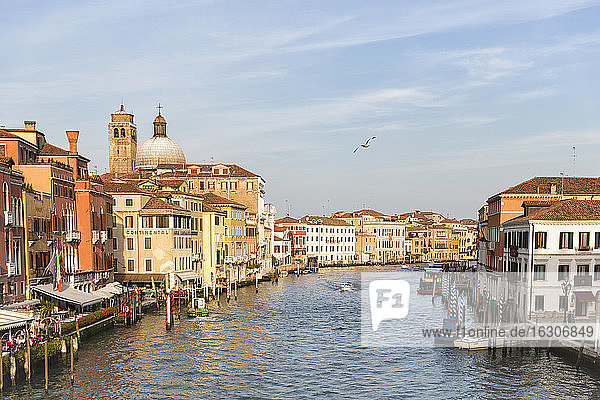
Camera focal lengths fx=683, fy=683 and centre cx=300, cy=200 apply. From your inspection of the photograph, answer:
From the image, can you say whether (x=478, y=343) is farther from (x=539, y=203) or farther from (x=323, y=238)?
(x=323, y=238)

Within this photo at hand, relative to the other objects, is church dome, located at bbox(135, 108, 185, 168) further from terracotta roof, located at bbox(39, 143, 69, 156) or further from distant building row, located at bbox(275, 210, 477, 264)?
terracotta roof, located at bbox(39, 143, 69, 156)

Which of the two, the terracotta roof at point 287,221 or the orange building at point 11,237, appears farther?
the terracotta roof at point 287,221

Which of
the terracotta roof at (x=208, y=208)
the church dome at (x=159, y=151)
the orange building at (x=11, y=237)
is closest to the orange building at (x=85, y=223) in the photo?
the orange building at (x=11, y=237)

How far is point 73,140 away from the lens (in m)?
41.9

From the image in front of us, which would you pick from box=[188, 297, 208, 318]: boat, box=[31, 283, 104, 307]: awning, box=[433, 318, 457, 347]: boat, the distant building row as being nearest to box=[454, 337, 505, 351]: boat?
box=[433, 318, 457, 347]: boat

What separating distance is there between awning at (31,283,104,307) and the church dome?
6325 cm

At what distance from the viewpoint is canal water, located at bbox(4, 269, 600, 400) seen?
83.6 feet

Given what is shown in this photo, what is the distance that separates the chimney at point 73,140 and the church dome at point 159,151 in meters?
57.4

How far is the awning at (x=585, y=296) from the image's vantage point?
117 ft

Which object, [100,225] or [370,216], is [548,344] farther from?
[370,216]

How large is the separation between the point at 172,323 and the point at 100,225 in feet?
30.3

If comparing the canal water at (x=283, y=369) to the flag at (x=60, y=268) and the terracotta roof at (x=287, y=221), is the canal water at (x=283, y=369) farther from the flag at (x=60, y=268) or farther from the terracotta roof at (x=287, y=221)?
the terracotta roof at (x=287, y=221)

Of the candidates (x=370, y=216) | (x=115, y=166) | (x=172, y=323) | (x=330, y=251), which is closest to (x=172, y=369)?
(x=172, y=323)

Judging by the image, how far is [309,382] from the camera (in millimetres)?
27422
